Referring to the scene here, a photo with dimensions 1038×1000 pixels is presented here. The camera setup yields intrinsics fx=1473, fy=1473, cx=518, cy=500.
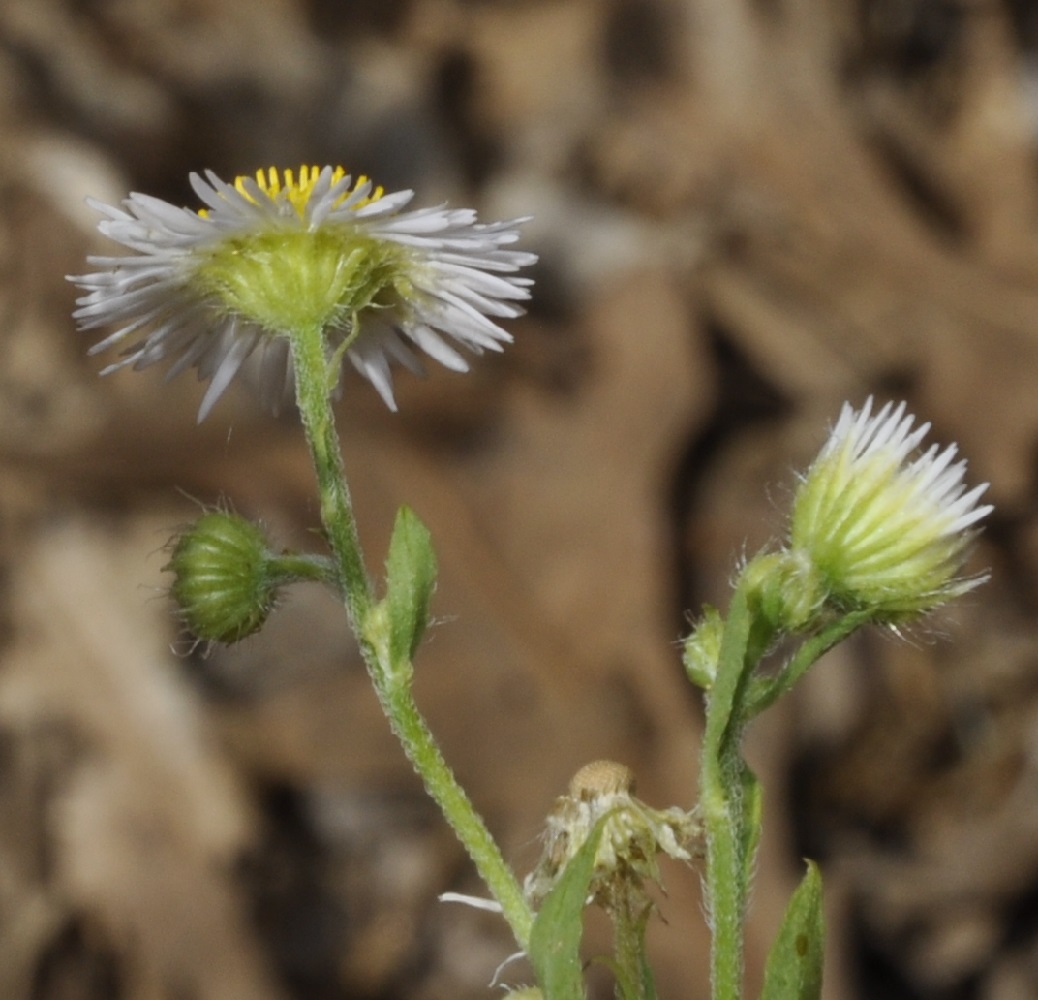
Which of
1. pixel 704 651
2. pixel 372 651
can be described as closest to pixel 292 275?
pixel 372 651

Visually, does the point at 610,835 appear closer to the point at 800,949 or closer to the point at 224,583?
the point at 800,949

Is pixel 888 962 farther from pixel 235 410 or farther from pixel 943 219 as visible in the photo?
pixel 943 219

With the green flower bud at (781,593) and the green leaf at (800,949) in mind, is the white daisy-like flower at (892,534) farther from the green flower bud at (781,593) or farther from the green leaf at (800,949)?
the green leaf at (800,949)

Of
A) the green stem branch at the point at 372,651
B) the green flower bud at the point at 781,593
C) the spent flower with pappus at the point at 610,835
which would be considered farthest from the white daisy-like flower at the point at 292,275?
the spent flower with pappus at the point at 610,835

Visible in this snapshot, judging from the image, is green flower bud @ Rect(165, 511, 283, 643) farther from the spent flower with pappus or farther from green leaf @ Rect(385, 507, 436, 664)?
the spent flower with pappus

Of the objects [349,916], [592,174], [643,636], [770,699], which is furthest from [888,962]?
[592,174]

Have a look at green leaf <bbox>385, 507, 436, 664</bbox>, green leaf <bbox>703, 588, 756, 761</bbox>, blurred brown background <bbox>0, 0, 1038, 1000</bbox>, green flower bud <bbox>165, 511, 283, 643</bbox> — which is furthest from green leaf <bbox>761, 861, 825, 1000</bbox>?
blurred brown background <bbox>0, 0, 1038, 1000</bbox>
